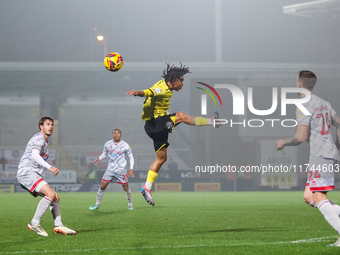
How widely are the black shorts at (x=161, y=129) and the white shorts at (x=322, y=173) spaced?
10.1 ft

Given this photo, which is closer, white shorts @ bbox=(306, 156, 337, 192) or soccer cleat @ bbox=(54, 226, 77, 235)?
white shorts @ bbox=(306, 156, 337, 192)

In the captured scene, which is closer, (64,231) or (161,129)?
(64,231)

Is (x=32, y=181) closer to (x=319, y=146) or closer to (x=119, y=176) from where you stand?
(x=319, y=146)

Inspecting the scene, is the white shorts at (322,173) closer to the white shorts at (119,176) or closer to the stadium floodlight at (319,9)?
the white shorts at (119,176)

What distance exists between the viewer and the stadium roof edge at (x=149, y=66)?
37.8 meters

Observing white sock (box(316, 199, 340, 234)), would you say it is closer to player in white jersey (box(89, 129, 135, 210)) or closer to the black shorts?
the black shorts

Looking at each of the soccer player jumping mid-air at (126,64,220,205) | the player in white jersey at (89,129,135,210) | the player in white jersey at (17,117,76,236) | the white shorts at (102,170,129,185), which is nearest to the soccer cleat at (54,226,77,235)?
the player in white jersey at (17,117,76,236)

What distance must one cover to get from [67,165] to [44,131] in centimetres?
2785

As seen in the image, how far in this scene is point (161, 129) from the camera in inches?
309

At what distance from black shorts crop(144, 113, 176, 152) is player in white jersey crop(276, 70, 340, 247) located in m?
2.91

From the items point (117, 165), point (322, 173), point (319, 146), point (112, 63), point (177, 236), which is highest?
point (112, 63)

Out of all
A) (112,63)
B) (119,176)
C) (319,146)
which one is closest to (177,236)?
(319,146)

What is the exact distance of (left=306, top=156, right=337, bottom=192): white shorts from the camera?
5.33m

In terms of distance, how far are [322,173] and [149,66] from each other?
34758 millimetres
